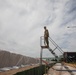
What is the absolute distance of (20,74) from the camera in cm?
952

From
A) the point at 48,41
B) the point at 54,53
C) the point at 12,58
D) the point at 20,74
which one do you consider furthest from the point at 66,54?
the point at 20,74

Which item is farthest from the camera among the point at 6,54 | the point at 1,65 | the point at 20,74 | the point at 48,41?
the point at 48,41

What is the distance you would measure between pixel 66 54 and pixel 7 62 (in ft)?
117

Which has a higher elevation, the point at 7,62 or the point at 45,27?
the point at 45,27

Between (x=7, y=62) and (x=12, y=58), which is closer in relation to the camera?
(x=7, y=62)

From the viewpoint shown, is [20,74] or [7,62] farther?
[7,62]

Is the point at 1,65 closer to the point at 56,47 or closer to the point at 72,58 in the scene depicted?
the point at 56,47

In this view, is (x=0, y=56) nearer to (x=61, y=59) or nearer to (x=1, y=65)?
(x=1, y=65)

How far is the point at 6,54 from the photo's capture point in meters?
25.6

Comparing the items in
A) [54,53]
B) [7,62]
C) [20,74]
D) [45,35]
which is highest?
[45,35]

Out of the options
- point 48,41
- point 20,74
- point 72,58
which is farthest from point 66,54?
point 20,74

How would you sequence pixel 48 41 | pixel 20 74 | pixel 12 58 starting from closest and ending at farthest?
pixel 20 74 < pixel 12 58 < pixel 48 41

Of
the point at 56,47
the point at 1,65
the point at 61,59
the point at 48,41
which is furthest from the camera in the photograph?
the point at 61,59

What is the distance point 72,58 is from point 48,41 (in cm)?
2952
